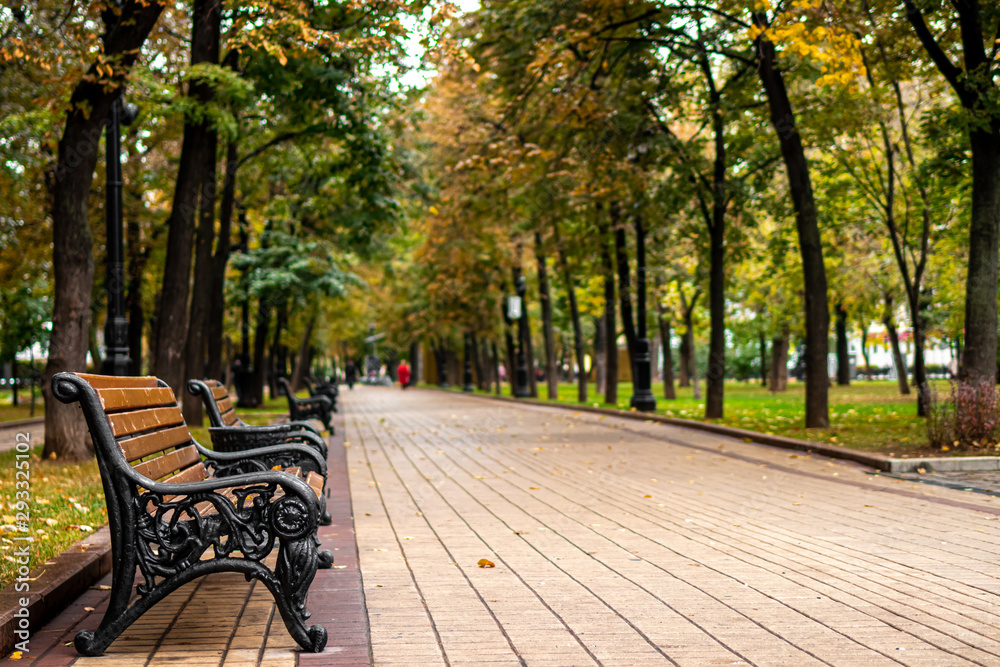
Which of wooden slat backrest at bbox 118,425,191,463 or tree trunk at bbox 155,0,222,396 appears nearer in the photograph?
wooden slat backrest at bbox 118,425,191,463

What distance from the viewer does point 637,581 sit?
522 cm

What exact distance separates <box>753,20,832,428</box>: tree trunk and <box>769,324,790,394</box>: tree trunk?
20.9 m

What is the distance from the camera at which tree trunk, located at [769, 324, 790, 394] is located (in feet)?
118

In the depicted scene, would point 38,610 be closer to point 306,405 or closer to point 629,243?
point 306,405

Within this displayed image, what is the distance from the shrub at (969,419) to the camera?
10.6 meters

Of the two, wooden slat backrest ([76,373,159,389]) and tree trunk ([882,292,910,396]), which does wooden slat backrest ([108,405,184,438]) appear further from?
tree trunk ([882,292,910,396])

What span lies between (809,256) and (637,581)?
10830 mm

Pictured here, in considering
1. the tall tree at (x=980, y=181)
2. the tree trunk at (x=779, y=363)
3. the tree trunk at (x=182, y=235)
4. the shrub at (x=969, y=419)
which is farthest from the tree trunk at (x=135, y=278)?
the tree trunk at (x=779, y=363)

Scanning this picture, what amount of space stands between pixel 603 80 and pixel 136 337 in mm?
13775

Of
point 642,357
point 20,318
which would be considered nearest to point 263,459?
point 642,357

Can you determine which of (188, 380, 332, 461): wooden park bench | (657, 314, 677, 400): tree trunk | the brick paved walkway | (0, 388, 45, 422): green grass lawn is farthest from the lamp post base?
(188, 380, 332, 461): wooden park bench

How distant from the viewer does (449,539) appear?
661 cm

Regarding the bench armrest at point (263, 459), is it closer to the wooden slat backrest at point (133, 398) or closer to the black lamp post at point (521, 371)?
the wooden slat backrest at point (133, 398)

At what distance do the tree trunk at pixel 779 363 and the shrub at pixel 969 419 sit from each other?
2474 cm
